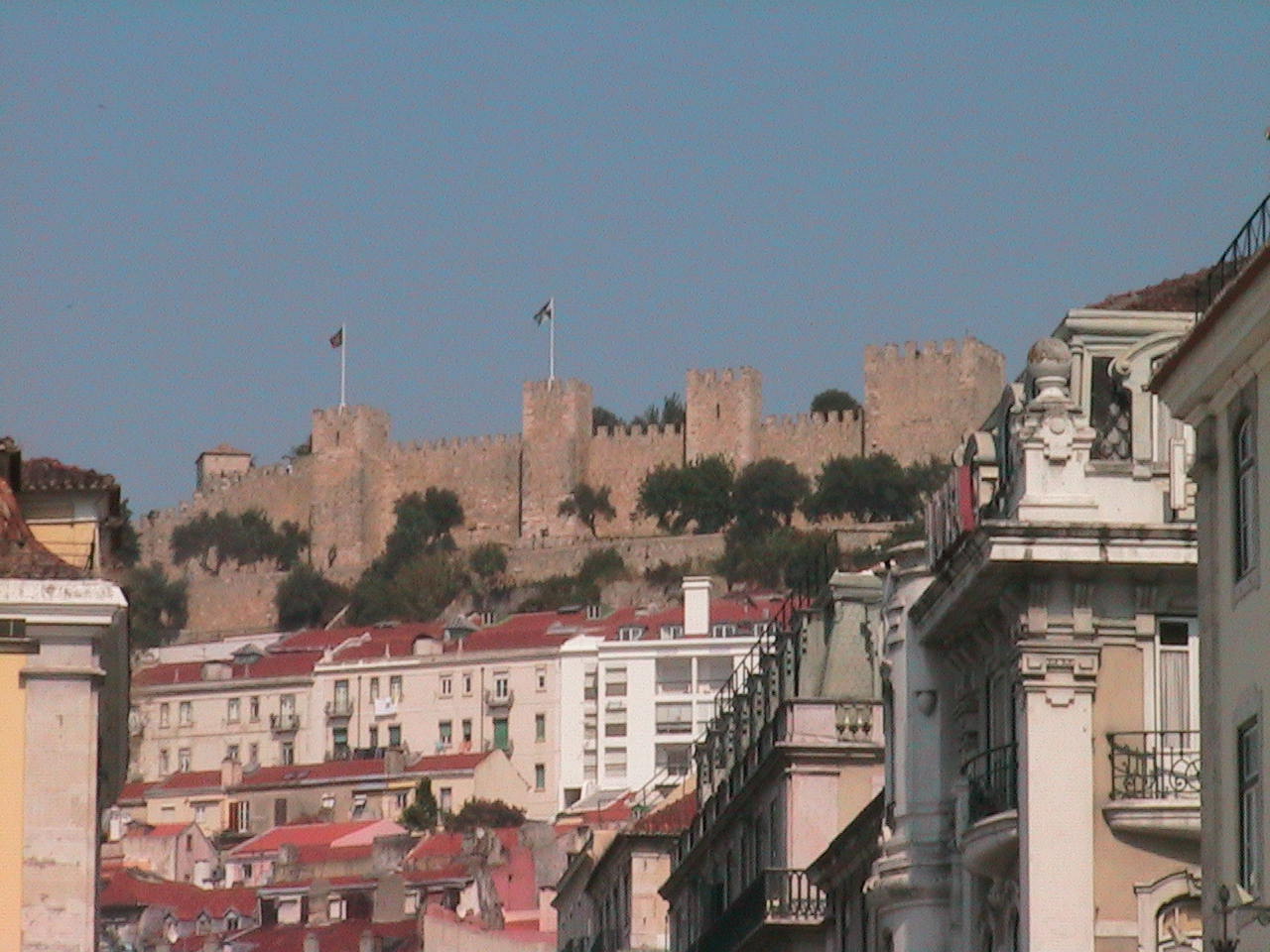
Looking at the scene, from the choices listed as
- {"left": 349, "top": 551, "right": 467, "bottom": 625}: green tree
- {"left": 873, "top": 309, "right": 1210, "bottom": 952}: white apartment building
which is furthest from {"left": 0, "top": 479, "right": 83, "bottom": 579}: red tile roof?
{"left": 349, "top": 551, "right": 467, "bottom": 625}: green tree

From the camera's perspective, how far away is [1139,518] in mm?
29188

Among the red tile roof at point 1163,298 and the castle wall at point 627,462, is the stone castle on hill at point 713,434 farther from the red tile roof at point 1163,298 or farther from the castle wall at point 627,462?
the red tile roof at point 1163,298

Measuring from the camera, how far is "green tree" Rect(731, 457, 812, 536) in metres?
188

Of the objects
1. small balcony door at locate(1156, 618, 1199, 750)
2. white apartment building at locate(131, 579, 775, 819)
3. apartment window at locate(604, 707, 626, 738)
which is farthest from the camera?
apartment window at locate(604, 707, 626, 738)

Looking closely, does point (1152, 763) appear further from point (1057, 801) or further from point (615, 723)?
point (615, 723)

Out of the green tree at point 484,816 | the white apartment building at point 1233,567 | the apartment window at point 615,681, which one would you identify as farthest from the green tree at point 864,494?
the white apartment building at point 1233,567

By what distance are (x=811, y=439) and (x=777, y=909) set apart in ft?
482

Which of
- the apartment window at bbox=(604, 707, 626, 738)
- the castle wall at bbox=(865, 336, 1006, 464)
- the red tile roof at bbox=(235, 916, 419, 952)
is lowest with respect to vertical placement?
the red tile roof at bbox=(235, 916, 419, 952)

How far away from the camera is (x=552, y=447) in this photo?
195500 mm

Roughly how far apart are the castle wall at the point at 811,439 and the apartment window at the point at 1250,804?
169 metres

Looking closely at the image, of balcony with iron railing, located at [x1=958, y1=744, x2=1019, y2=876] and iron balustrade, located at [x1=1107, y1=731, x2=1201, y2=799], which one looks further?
balcony with iron railing, located at [x1=958, y1=744, x2=1019, y2=876]

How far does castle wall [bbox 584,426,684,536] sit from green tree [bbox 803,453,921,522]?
33.3 feet

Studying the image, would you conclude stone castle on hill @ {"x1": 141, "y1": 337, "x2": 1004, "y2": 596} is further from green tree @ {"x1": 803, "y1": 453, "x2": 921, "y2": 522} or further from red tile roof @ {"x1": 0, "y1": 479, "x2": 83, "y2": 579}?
red tile roof @ {"x1": 0, "y1": 479, "x2": 83, "y2": 579}

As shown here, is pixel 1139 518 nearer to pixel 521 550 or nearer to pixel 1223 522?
pixel 1223 522
